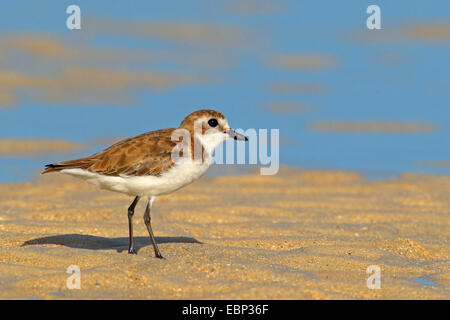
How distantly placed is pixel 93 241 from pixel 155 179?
1.58m

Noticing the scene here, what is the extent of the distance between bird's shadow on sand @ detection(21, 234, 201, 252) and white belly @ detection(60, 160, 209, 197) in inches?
36.9

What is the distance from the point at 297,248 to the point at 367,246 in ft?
3.01

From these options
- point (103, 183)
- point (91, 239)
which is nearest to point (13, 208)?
point (91, 239)

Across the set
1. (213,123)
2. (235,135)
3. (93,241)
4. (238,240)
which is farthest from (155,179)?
(238,240)

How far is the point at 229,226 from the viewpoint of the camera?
11.0 metres

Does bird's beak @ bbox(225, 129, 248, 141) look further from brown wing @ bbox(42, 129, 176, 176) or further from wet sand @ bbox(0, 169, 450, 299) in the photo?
wet sand @ bbox(0, 169, 450, 299)

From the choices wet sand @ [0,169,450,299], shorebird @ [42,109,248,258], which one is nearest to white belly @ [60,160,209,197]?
shorebird @ [42,109,248,258]

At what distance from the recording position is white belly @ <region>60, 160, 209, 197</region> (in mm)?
8266

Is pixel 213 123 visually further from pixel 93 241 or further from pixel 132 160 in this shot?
pixel 93 241

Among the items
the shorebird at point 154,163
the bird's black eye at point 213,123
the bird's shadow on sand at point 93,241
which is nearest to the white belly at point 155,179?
the shorebird at point 154,163

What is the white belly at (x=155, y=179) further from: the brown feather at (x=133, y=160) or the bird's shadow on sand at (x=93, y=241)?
the bird's shadow on sand at (x=93, y=241)

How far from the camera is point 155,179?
8.27 m
